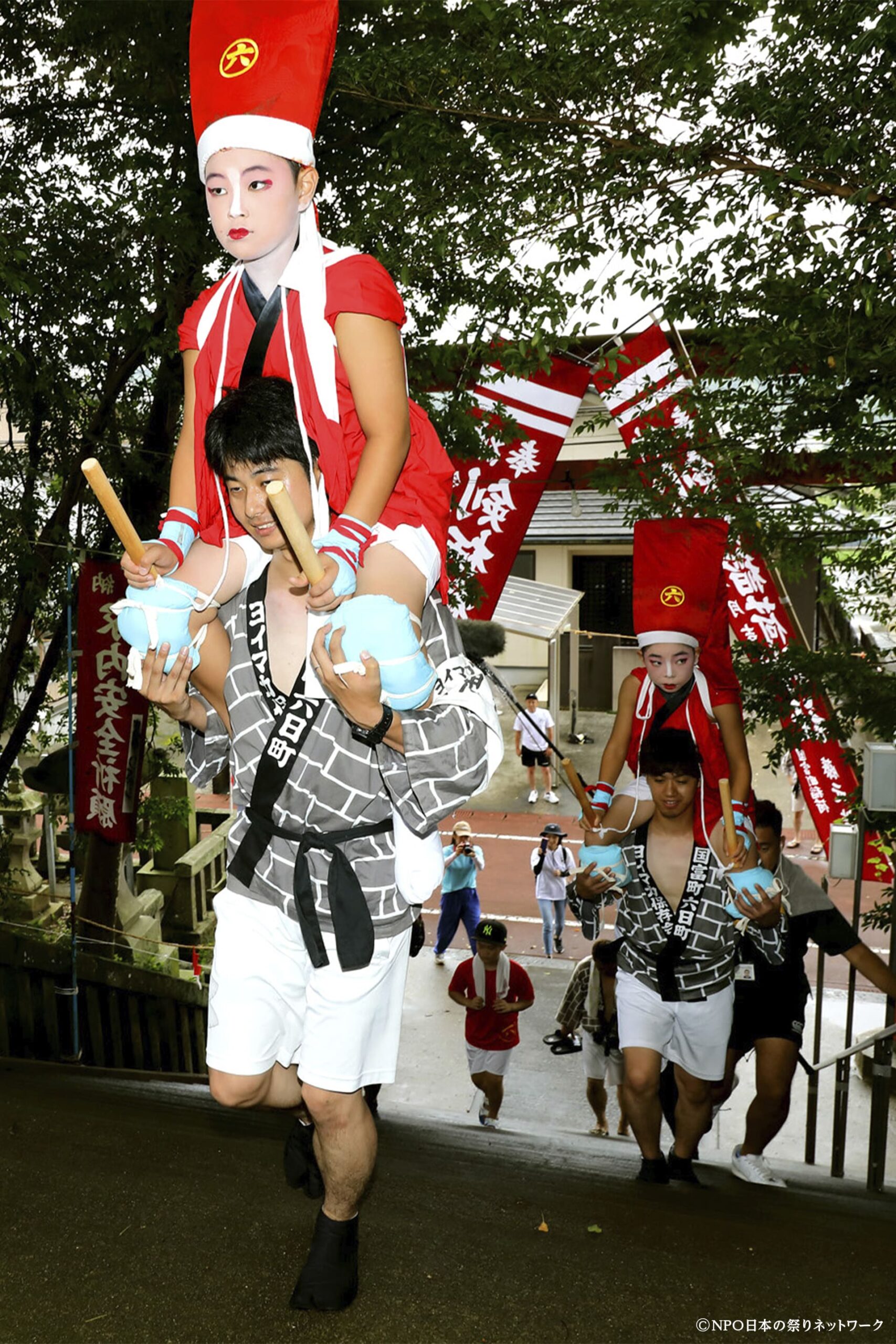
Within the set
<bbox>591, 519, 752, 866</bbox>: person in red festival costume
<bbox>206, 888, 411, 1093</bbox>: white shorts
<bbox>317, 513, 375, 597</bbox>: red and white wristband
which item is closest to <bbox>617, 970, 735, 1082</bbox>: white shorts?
<bbox>591, 519, 752, 866</bbox>: person in red festival costume

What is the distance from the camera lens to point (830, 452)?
4766mm

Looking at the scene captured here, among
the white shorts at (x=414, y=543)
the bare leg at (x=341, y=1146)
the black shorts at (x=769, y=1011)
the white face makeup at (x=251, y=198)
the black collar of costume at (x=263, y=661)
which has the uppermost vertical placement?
the white face makeup at (x=251, y=198)

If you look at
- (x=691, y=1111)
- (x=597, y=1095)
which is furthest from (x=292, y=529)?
(x=597, y=1095)

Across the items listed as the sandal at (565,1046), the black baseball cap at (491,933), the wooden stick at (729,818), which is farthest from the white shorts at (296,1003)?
the sandal at (565,1046)

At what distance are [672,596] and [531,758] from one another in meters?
10.6

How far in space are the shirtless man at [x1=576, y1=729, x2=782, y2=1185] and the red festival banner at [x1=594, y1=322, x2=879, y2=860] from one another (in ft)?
5.14

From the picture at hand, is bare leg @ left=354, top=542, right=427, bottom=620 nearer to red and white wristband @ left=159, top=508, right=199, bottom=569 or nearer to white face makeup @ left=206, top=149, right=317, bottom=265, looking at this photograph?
red and white wristband @ left=159, top=508, right=199, bottom=569

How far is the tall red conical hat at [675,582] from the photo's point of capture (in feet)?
12.4

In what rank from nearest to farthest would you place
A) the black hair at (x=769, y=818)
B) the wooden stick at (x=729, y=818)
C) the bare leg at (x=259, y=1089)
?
the bare leg at (x=259, y=1089), the wooden stick at (x=729, y=818), the black hair at (x=769, y=818)

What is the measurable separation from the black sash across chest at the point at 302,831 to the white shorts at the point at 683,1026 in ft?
5.75

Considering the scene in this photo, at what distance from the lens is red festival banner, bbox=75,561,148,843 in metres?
5.32

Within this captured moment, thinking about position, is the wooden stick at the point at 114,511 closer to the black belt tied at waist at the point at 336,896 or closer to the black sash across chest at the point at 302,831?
the black sash across chest at the point at 302,831

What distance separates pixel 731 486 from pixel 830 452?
437 mm

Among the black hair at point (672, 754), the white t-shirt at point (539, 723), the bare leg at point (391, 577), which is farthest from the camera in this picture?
the white t-shirt at point (539, 723)
